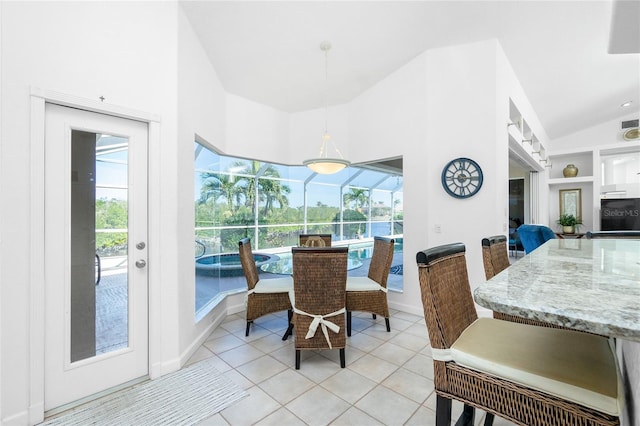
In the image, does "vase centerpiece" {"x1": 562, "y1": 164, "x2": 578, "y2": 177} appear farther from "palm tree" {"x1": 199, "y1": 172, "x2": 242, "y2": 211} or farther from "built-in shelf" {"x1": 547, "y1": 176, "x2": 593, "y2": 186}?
"palm tree" {"x1": 199, "y1": 172, "x2": 242, "y2": 211}

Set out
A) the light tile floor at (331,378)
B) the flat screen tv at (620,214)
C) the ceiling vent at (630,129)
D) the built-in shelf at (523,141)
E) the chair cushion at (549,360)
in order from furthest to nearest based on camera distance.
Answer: the ceiling vent at (630,129), the flat screen tv at (620,214), the built-in shelf at (523,141), the light tile floor at (331,378), the chair cushion at (549,360)

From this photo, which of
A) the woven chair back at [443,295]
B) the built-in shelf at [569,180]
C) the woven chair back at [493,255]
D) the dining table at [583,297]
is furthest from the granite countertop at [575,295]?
the built-in shelf at [569,180]

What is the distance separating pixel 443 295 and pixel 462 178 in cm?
258

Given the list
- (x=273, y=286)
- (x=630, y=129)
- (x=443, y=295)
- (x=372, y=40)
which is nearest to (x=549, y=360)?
(x=443, y=295)

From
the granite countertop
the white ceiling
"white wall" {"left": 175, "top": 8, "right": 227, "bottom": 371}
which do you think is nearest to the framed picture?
the white ceiling

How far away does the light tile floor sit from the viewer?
180cm

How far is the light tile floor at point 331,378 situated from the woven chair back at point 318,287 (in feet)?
0.89

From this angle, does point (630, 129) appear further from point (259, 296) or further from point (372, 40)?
point (259, 296)

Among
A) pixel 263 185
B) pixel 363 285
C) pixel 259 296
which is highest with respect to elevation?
pixel 263 185

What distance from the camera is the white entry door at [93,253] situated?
191 cm

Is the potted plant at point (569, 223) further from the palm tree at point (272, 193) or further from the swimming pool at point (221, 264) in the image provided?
the swimming pool at point (221, 264)

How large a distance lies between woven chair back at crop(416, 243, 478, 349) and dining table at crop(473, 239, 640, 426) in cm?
25

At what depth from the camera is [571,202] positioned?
273 inches

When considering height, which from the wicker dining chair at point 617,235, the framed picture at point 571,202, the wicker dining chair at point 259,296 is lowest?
the wicker dining chair at point 259,296
